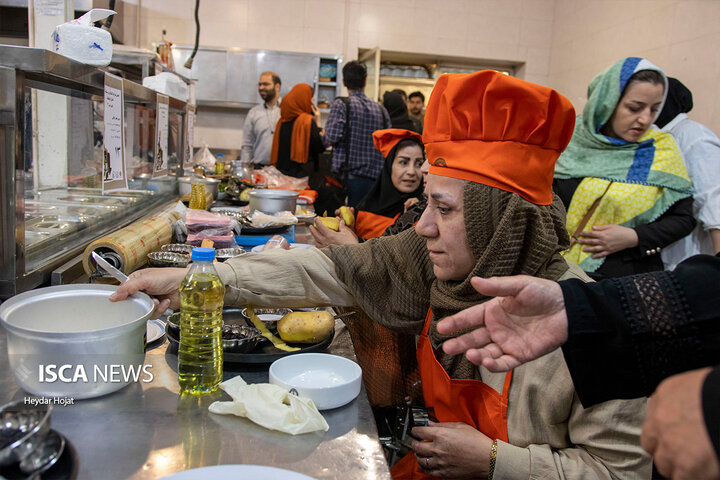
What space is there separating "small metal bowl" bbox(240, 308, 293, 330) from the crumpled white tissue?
1.15 feet

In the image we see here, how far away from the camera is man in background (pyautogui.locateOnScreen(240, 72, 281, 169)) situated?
6.76 m

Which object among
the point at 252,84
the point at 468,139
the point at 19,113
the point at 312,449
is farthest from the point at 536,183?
the point at 252,84

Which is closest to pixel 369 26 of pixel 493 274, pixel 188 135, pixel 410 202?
pixel 188 135

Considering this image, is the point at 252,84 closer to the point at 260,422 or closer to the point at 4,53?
the point at 4,53

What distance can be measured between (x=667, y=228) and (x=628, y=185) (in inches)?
10.9

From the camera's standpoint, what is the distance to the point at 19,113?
1248mm

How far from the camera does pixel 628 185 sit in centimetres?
251

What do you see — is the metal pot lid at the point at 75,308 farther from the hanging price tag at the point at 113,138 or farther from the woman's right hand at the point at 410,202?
the woman's right hand at the point at 410,202

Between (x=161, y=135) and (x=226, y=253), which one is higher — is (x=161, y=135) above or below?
above

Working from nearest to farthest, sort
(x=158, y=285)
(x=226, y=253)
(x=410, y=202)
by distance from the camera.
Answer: (x=158, y=285) → (x=226, y=253) → (x=410, y=202)

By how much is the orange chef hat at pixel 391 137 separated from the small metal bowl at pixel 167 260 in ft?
6.33

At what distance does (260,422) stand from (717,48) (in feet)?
17.4

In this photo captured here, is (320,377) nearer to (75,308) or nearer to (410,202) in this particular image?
(75,308)

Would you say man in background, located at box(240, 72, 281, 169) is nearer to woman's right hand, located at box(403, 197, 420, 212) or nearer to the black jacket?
woman's right hand, located at box(403, 197, 420, 212)
